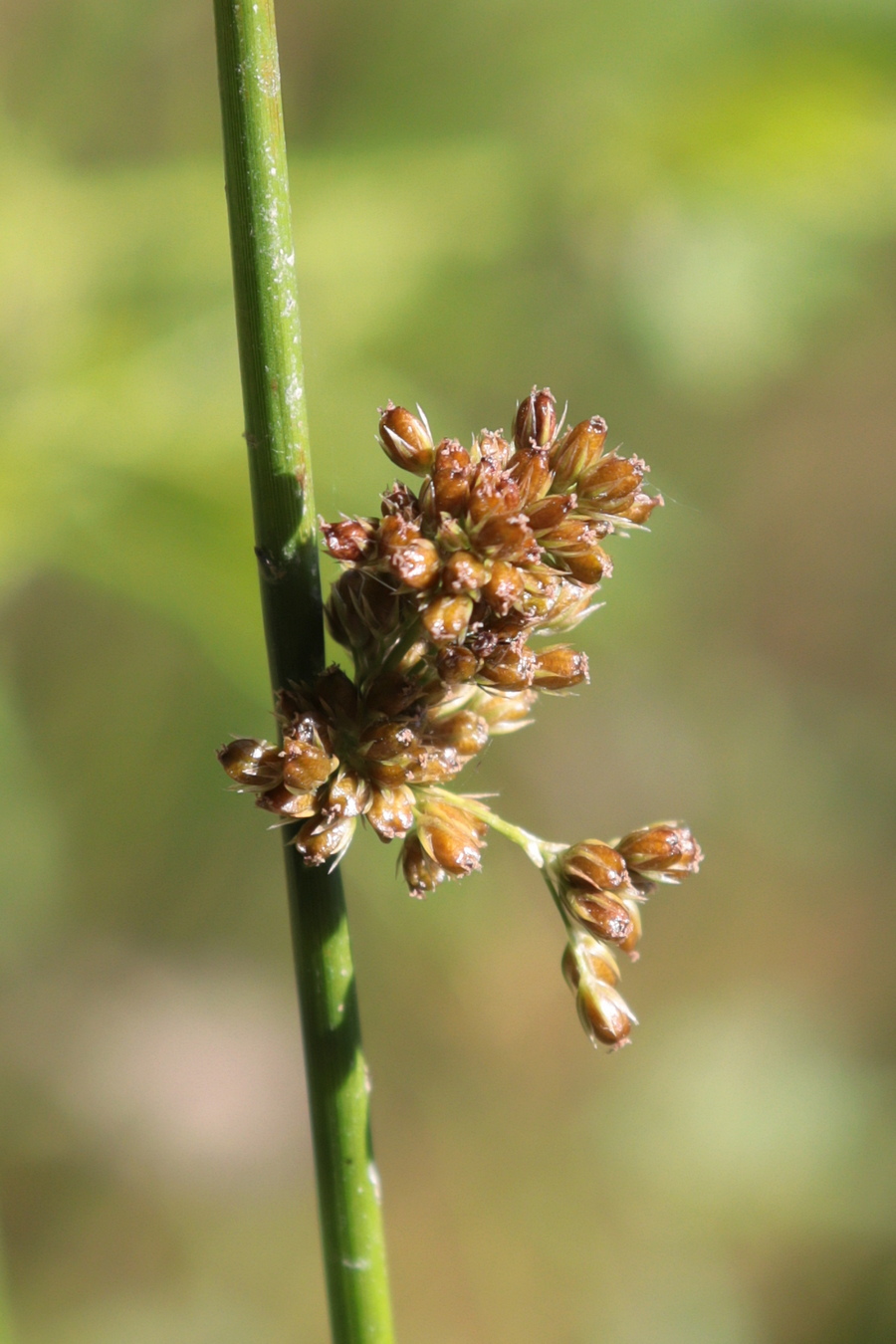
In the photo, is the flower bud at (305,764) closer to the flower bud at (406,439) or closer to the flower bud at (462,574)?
the flower bud at (462,574)

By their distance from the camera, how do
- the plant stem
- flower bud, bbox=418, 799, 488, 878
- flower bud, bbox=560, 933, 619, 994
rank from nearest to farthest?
1. the plant stem
2. flower bud, bbox=418, 799, 488, 878
3. flower bud, bbox=560, 933, 619, 994

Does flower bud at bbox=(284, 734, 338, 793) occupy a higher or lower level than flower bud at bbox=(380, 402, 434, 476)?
lower

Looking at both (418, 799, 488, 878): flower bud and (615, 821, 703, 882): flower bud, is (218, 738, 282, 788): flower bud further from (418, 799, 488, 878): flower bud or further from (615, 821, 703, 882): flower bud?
(615, 821, 703, 882): flower bud

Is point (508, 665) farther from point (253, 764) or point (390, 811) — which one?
point (253, 764)

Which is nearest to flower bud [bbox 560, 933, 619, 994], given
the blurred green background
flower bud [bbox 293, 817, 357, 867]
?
flower bud [bbox 293, 817, 357, 867]

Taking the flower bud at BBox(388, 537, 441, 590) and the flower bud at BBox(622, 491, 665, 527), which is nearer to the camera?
the flower bud at BBox(388, 537, 441, 590)

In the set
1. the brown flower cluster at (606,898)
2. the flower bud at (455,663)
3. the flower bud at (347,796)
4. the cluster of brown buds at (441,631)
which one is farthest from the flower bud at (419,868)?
the flower bud at (455,663)

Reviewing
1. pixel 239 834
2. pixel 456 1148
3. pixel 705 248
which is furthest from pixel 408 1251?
pixel 705 248

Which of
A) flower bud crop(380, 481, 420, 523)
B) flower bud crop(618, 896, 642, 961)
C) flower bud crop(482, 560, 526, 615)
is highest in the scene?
flower bud crop(380, 481, 420, 523)
